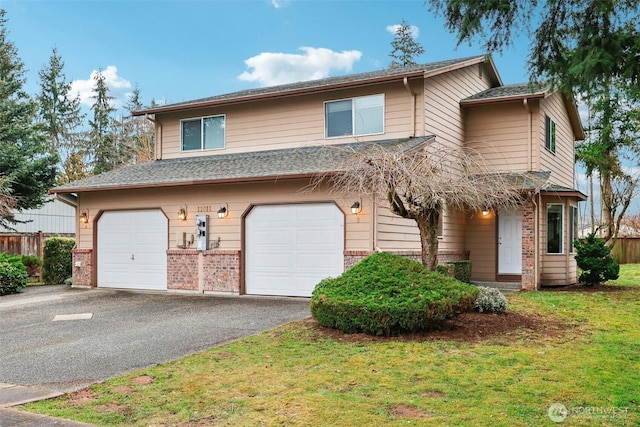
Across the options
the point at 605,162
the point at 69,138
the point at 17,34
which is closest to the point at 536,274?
the point at 605,162

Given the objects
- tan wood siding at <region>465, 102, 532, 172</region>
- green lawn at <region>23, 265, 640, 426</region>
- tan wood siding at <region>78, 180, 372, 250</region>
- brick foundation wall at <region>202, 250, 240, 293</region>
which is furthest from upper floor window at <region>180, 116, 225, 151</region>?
green lawn at <region>23, 265, 640, 426</region>

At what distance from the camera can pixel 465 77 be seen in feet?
55.1

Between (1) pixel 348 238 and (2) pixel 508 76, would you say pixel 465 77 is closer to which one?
(2) pixel 508 76

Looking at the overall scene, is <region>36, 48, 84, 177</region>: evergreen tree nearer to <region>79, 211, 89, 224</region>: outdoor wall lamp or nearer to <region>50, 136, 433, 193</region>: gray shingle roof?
<region>50, 136, 433, 193</region>: gray shingle roof

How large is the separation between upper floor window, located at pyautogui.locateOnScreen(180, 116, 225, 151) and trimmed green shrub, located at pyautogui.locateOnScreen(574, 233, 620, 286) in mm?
10899

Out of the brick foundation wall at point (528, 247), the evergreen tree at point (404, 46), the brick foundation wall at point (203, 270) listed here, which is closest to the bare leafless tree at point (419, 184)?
the brick foundation wall at point (528, 247)

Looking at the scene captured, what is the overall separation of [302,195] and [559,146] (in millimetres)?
10241

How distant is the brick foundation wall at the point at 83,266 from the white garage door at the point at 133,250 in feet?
0.84

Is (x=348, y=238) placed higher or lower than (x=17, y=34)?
lower

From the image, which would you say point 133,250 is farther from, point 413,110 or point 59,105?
point 59,105

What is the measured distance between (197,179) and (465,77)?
858 cm

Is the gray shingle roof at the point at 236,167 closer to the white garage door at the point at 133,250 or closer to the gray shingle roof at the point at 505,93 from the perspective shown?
the white garage door at the point at 133,250

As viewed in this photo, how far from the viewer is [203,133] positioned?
17.3 metres

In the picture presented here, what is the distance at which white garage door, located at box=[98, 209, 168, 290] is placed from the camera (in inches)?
597
